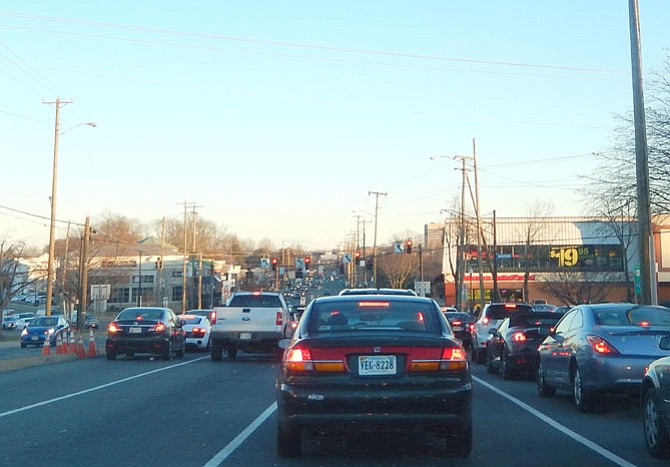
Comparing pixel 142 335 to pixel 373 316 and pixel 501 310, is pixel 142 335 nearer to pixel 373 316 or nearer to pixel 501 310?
pixel 501 310

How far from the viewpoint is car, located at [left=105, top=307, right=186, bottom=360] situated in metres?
25.2

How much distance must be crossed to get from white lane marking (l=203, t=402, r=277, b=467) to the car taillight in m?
4.77

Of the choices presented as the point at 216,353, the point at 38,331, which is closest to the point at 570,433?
the point at 216,353

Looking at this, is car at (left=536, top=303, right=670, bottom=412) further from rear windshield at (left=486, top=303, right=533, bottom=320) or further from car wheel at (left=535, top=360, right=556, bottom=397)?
rear windshield at (left=486, top=303, right=533, bottom=320)

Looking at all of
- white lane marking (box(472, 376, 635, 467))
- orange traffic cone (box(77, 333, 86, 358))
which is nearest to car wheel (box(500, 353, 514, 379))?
white lane marking (box(472, 376, 635, 467))

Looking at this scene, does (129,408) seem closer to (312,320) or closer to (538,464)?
(312,320)

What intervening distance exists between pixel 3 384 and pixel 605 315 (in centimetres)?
1238

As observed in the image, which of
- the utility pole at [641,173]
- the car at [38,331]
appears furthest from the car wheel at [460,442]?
the car at [38,331]

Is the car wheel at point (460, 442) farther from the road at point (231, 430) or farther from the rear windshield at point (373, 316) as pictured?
the rear windshield at point (373, 316)

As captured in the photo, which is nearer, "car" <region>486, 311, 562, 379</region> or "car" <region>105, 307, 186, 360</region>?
"car" <region>486, 311, 562, 379</region>

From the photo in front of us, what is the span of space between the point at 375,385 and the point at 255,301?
18.0 meters

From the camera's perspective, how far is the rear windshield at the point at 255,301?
2595 cm

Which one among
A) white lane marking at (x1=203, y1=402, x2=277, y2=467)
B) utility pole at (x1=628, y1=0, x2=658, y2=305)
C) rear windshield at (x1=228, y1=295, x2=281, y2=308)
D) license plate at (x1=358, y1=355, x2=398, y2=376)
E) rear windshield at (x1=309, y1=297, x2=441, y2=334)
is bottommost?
white lane marking at (x1=203, y1=402, x2=277, y2=467)

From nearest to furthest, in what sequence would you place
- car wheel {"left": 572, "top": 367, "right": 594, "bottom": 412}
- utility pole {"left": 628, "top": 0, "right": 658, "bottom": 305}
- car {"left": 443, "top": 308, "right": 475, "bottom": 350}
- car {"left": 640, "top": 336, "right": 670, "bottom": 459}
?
car {"left": 640, "top": 336, "right": 670, "bottom": 459} → car wheel {"left": 572, "top": 367, "right": 594, "bottom": 412} → utility pole {"left": 628, "top": 0, "right": 658, "bottom": 305} → car {"left": 443, "top": 308, "right": 475, "bottom": 350}
